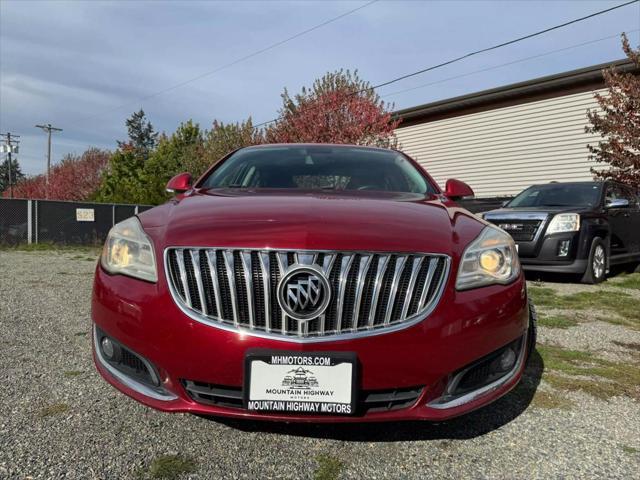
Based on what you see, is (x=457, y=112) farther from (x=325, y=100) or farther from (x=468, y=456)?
(x=468, y=456)

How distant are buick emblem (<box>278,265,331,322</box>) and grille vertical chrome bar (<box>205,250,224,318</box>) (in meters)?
0.22

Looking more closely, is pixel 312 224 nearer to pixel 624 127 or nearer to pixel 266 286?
pixel 266 286

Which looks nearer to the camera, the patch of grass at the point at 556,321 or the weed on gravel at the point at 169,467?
the weed on gravel at the point at 169,467

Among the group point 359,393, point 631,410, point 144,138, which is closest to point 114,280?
point 359,393

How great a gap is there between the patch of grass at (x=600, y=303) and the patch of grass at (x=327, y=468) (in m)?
3.79

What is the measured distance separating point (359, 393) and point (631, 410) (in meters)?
1.64

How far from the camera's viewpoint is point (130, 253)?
217 centimetres

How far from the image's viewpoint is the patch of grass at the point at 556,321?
4598 mm

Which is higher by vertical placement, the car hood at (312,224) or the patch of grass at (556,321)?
the car hood at (312,224)

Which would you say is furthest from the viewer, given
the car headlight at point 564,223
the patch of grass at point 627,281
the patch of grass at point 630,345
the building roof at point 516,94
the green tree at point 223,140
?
the green tree at point 223,140

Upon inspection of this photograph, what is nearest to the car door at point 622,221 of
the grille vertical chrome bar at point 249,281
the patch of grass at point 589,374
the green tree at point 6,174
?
the patch of grass at point 589,374

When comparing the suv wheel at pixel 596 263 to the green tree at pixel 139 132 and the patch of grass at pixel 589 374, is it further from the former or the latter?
the green tree at pixel 139 132

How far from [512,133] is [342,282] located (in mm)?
14973

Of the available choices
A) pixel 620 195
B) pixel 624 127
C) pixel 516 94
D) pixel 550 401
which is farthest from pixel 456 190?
pixel 516 94
